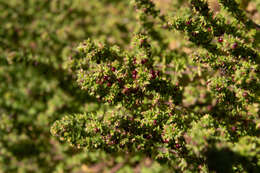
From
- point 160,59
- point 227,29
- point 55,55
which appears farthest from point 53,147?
point 227,29

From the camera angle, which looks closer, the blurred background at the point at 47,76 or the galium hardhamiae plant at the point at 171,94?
the galium hardhamiae plant at the point at 171,94

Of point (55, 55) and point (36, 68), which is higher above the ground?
point (55, 55)

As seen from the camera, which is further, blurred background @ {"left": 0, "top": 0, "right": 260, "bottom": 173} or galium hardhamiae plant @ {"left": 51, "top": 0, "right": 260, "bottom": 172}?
blurred background @ {"left": 0, "top": 0, "right": 260, "bottom": 173}

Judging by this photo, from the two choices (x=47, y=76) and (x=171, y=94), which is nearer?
(x=171, y=94)

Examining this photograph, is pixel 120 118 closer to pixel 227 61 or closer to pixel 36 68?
pixel 227 61

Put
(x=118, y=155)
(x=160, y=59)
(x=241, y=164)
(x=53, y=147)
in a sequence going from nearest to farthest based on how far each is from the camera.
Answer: (x=241, y=164), (x=160, y=59), (x=118, y=155), (x=53, y=147)

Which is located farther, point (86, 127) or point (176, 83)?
point (176, 83)

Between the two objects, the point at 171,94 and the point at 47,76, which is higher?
the point at 47,76

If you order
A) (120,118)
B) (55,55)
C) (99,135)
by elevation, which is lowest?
(99,135)
